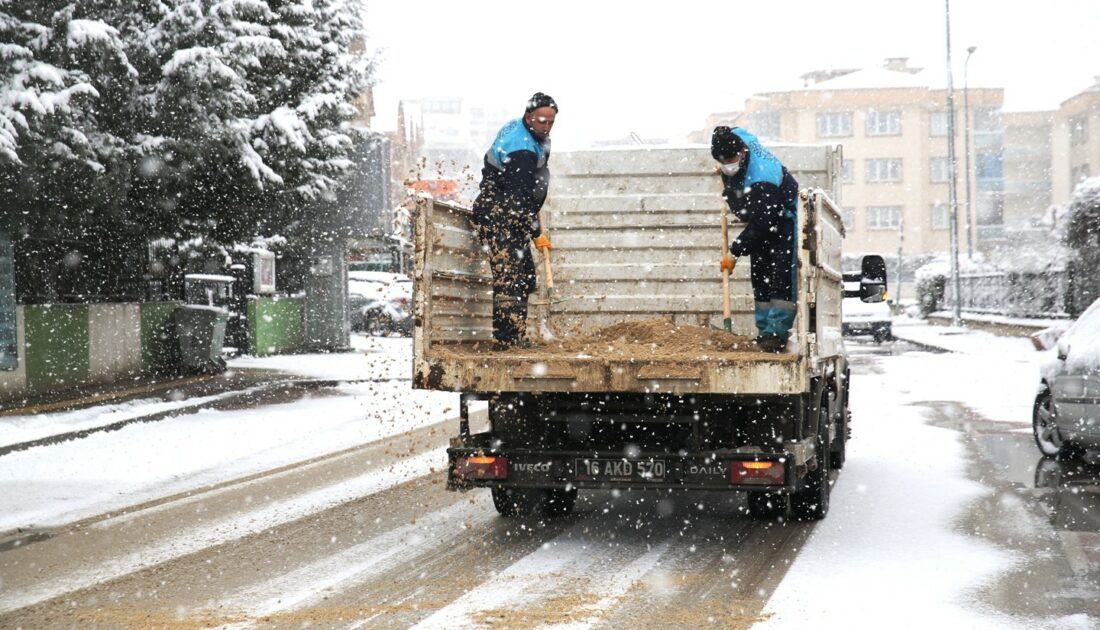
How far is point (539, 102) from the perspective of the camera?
7512 millimetres

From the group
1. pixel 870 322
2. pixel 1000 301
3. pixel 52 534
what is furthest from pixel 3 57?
pixel 1000 301

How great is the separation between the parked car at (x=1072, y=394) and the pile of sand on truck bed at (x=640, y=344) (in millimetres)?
3422

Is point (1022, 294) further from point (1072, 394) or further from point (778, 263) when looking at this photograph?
point (778, 263)

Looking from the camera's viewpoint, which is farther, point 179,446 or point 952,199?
point 952,199

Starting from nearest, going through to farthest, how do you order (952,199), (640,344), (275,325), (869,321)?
(640,344), (275,325), (869,321), (952,199)

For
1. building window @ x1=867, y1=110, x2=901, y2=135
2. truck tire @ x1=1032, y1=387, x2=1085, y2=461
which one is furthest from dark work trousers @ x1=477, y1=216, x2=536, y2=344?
building window @ x1=867, y1=110, x2=901, y2=135

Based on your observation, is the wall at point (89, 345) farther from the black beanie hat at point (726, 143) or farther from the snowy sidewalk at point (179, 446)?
the black beanie hat at point (726, 143)

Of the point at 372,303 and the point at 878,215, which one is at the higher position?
the point at 878,215

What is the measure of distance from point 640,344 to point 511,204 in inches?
47.1

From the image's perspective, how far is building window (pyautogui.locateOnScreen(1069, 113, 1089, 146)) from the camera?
92.1 meters

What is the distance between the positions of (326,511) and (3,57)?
749 cm

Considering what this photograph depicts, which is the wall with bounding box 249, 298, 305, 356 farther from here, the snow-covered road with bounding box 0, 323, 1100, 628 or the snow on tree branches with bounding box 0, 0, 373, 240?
the snow-covered road with bounding box 0, 323, 1100, 628

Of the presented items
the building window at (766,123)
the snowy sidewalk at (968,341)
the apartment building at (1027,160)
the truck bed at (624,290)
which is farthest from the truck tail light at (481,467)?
the apartment building at (1027,160)

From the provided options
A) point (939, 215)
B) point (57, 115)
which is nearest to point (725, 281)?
point (57, 115)
